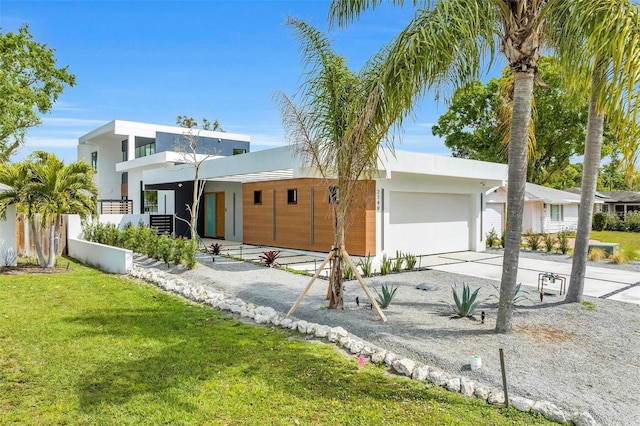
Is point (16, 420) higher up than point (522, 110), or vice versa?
point (522, 110)

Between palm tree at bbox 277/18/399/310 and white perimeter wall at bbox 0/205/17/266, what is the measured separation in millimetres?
9265

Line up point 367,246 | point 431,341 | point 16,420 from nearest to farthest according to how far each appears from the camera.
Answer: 1. point 16,420
2. point 431,341
3. point 367,246

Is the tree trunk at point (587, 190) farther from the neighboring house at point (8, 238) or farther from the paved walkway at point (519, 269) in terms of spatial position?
the neighboring house at point (8, 238)

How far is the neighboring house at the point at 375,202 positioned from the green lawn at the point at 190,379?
6.41 m

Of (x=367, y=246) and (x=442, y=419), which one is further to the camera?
(x=367, y=246)

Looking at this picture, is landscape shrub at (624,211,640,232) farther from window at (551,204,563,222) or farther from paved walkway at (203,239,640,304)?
paved walkway at (203,239,640,304)

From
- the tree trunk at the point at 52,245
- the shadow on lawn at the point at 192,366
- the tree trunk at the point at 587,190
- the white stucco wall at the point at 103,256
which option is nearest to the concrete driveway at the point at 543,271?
the tree trunk at the point at 587,190

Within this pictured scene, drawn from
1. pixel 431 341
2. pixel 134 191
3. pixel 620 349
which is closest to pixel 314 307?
pixel 431 341

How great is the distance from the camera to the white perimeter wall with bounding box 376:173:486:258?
13883mm

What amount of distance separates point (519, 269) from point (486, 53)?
8.33 metres

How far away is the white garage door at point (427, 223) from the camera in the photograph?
47.4 feet

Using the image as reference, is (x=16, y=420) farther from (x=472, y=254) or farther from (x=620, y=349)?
(x=472, y=254)

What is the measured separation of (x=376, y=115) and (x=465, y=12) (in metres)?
1.68

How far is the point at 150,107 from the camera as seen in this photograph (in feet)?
115
